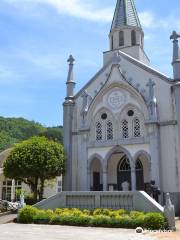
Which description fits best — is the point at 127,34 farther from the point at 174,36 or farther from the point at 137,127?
the point at 137,127

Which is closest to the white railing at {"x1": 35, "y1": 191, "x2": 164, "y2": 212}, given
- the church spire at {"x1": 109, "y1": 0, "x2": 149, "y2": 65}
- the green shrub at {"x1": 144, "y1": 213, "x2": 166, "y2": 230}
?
the green shrub at {"x1": 144, "y1": 213, "x2": 166, "y2": 230}

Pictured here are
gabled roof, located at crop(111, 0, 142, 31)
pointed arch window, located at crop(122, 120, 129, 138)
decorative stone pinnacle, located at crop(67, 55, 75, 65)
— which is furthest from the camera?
gabled roof, located at crop(111, 0, 142, 31)

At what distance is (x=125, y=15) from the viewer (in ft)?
119

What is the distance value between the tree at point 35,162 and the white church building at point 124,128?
2151 millimetres

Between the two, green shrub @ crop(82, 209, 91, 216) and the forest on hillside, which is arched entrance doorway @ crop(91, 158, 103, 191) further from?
the forest on hillside

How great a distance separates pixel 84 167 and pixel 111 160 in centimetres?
265

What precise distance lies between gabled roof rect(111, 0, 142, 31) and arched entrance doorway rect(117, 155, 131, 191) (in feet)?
47.0

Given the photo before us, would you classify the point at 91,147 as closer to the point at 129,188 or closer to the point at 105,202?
the point at 129,188

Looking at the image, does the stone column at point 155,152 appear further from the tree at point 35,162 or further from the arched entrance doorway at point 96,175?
the tree at point 35,162

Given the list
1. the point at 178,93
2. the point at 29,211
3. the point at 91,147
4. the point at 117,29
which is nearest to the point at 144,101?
the point at 178,93

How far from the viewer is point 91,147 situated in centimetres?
3077

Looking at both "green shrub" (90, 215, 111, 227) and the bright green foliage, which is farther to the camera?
the bright green foliage

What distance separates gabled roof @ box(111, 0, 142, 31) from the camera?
1409 inches

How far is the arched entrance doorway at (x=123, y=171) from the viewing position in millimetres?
30422
